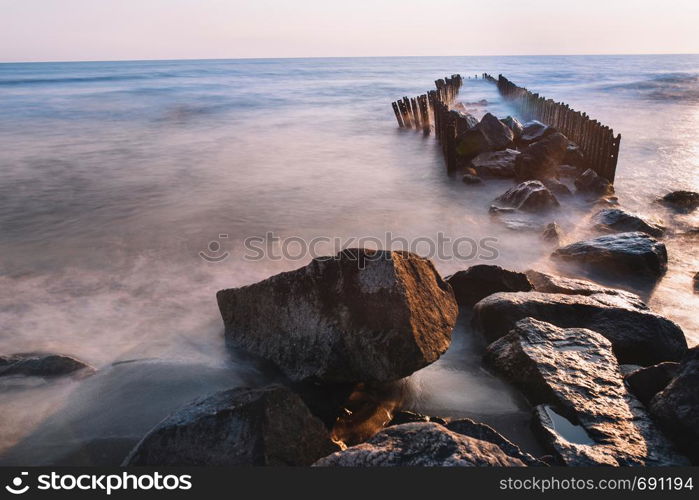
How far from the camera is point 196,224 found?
7660mm

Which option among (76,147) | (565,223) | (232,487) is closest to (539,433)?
(232,487)

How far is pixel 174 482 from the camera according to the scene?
214 centimetres

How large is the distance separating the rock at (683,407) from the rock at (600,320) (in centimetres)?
90

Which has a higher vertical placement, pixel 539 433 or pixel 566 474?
pixel 566 474

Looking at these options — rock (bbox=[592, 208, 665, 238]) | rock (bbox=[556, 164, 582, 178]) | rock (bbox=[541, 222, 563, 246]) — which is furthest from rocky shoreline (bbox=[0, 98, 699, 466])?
rock (bbox=[556, 164, 582, 178])

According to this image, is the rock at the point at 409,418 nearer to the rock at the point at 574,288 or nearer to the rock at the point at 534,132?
the rock at the point at 574,288

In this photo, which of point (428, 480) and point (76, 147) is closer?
point (428, 480)

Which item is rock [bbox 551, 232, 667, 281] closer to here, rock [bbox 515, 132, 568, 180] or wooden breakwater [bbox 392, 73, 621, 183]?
wooden breakwater [bbox 392, 73, 621, 183]

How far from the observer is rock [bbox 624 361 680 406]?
2980 millimetres

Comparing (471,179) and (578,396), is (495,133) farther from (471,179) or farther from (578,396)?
(578,396)

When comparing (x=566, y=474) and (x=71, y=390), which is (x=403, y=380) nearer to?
(x=566, y=474)

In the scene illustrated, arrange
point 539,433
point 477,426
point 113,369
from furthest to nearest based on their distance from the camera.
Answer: point 113,369 → point 539,433 → point 477,426

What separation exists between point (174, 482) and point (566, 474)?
181 cm

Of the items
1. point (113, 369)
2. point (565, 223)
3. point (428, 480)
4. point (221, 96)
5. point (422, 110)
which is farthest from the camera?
point (221, 96)
